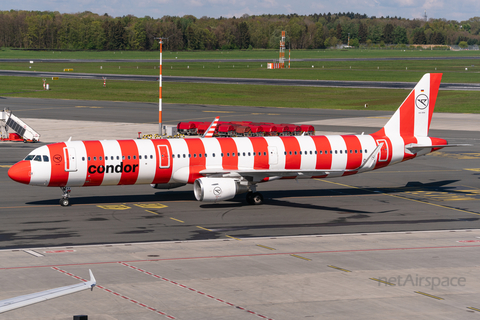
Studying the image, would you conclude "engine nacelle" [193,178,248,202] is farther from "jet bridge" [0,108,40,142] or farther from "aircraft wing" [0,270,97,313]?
"jet bridge" [0,108,40,142]

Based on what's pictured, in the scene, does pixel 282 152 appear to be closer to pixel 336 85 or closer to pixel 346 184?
pixel 346 184

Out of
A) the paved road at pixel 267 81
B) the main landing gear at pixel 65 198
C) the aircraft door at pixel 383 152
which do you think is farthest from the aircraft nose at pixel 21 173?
the paved road at pixel 267 81

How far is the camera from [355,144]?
44.8 meters

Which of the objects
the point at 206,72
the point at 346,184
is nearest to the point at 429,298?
the point at 346,184

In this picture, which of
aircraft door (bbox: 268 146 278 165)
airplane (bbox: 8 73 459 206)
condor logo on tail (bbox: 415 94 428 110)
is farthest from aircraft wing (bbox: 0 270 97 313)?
condor logo on tail (bbox: 415 94 428 110)

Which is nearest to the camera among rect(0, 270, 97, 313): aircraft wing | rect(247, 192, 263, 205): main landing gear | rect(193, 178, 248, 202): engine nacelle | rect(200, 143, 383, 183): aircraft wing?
rect(0, 270, 97, 313): aircraft wing

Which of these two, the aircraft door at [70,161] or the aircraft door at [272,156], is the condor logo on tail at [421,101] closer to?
the aircraft door at [272,156]

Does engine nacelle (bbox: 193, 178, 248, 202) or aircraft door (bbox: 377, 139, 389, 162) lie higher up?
aircraft door (bbox: 377, 139, 389, 162)

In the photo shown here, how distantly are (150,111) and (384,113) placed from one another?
38.0 m

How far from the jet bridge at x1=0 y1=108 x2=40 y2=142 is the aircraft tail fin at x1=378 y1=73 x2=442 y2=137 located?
4105 centimetres

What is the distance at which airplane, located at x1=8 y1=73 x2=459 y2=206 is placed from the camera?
1538 inches

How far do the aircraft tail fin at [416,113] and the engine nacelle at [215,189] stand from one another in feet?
45.0

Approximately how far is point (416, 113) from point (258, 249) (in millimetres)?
21788

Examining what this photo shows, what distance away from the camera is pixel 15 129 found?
231ft
